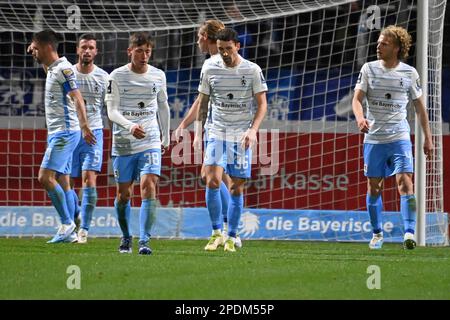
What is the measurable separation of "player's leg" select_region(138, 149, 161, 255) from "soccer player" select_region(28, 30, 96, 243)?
1328 millimetres

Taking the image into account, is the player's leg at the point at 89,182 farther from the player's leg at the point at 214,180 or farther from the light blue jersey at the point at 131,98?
the light blue jersey at the point at 131,98

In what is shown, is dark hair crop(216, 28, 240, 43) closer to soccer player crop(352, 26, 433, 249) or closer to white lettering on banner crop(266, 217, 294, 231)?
soccer player crop(352, 26, 433, 249)

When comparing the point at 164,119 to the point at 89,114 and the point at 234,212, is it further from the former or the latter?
the point at 89,114

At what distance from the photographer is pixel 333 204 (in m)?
14.1

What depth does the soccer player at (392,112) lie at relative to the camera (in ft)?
34.6

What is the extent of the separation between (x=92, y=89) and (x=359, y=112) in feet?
9.84

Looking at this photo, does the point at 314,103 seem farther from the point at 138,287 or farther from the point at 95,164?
the point at 138,287

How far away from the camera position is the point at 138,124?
30.9 ft

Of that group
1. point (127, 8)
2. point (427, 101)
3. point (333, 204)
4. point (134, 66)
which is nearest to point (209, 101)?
point (134, 66)

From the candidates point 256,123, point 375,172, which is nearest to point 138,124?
point 256,123

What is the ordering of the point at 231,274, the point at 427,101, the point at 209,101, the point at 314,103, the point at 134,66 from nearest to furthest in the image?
the point at 231,274 < the point at 134,66 < the point at 209,101 < the point at 427,101 < the point at 314,103

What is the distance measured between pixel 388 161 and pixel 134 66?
8.96 ft

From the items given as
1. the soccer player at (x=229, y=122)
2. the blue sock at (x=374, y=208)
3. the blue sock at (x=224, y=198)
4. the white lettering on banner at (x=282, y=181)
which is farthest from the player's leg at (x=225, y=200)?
the white lettering on banner at (x=282, y=181)

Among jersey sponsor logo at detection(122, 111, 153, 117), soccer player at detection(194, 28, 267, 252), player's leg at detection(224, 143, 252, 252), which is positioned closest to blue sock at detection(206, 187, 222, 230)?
soccer player at detection(194, 28, 267, 252)
